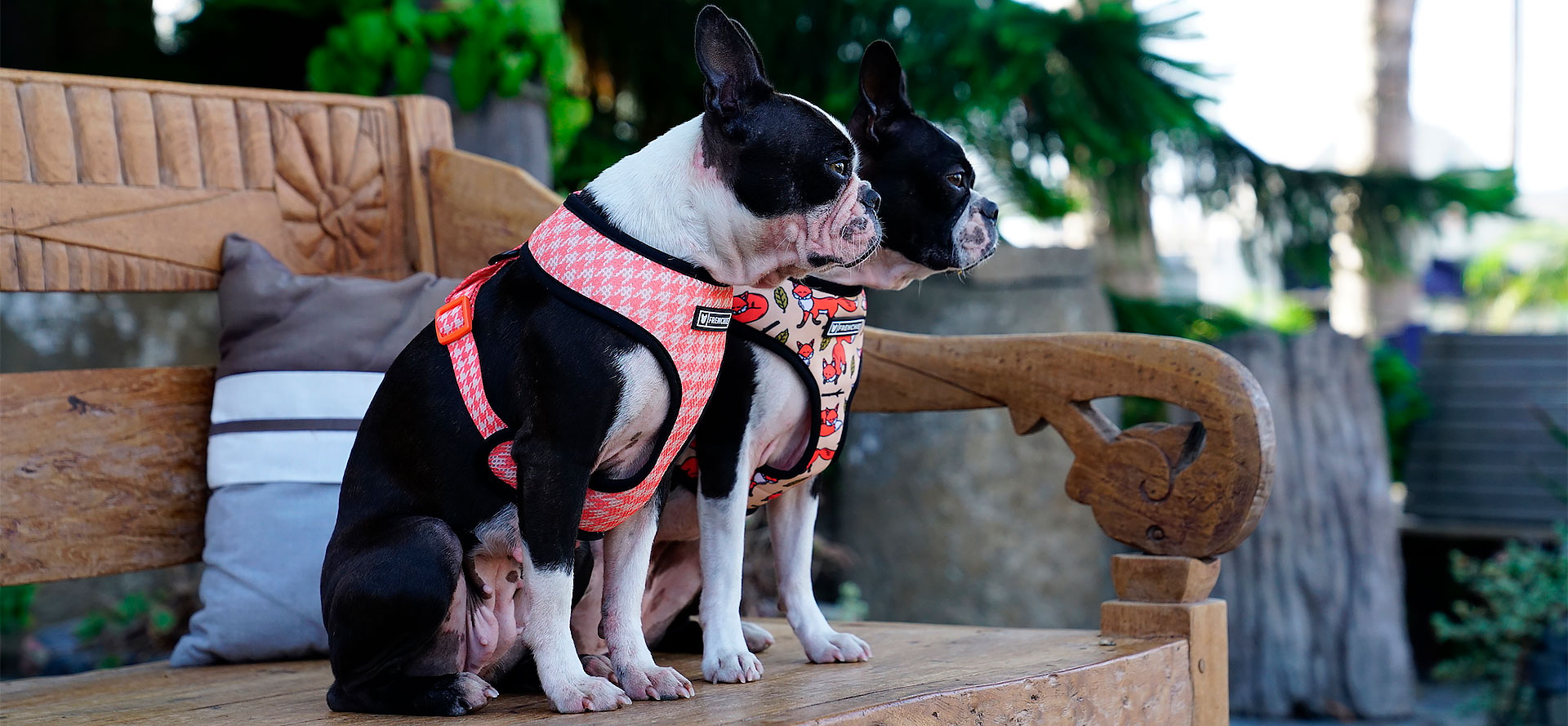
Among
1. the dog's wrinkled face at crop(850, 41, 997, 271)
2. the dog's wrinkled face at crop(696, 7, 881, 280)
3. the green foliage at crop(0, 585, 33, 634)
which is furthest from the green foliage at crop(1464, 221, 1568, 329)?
the dog's wrinkled face at crop(696, 7, 881, 280)

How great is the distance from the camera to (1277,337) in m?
4.41

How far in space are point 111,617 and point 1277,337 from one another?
4.11 m

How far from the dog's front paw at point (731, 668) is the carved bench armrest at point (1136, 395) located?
609 mm

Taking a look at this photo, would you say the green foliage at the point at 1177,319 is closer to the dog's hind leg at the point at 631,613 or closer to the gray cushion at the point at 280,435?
the gray cushion at the point at 280,435

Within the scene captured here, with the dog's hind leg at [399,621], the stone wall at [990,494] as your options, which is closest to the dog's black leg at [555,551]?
the dog's hind leg at [399,621]

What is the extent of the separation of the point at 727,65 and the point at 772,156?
0.13 m

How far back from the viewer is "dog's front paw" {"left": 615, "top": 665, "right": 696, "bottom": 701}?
1.51 metres

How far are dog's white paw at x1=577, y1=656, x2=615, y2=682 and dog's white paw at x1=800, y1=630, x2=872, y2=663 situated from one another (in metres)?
0.28

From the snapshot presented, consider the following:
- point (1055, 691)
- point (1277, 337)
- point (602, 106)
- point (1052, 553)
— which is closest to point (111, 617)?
point (602, 106)

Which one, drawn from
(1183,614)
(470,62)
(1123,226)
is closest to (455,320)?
(1183,614)

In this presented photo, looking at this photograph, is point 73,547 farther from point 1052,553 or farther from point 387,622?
point 1052,553

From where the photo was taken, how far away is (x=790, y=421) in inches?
68.9

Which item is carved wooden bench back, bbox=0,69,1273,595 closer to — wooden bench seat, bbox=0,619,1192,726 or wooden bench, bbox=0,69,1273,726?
wooden bench, bbox=0,69,1273,726

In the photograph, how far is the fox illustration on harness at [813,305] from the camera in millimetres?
1747
